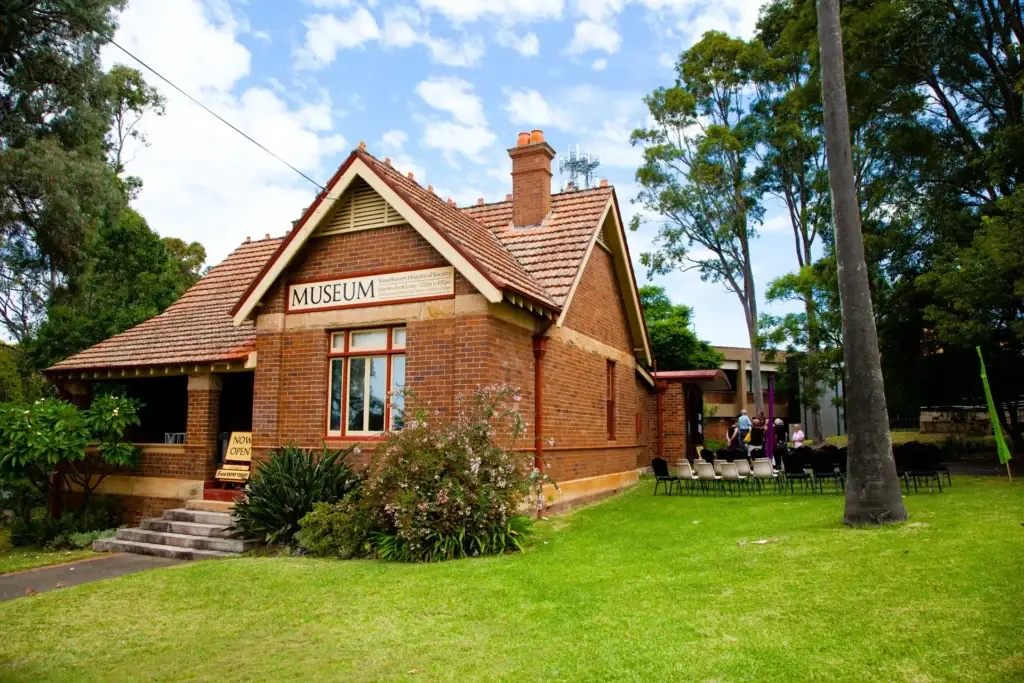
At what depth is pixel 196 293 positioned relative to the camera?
721 inches

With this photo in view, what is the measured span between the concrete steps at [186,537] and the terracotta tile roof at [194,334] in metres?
2.93

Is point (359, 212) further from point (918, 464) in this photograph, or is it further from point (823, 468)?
point (918, 464)

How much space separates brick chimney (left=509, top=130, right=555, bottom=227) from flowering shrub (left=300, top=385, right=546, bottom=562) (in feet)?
21.2

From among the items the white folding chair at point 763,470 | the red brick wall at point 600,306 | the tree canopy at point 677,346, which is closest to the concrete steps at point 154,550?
the red brick wall at point 600,306

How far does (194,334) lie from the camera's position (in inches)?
623

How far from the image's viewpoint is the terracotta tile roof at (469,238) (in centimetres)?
1123

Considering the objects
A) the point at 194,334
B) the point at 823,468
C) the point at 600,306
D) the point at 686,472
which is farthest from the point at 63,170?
the point at 823,468

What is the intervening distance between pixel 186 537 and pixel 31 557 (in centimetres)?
321

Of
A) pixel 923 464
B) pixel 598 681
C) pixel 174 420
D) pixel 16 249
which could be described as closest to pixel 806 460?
pixel 923 464

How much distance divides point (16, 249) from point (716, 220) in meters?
27.7

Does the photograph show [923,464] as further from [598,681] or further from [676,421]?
[598,681]

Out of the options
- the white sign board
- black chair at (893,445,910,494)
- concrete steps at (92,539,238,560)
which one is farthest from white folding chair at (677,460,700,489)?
concrete steps at (92,539,238,560)

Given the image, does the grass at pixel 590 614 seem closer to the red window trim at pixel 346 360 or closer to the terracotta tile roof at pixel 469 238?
the red window trim at pixel 346 360

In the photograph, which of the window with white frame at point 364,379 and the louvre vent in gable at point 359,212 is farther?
the louvre vent in gable at point 359,212
